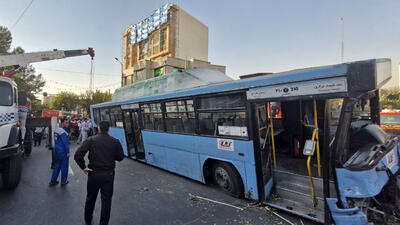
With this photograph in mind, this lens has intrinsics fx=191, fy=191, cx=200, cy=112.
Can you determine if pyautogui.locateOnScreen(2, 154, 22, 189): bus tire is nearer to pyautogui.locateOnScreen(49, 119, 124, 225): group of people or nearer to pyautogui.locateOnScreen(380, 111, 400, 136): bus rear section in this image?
pyautogui.locateOnScreen(49, 119, 124, 225): group of people

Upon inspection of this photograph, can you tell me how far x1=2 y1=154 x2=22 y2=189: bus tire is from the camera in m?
4.75

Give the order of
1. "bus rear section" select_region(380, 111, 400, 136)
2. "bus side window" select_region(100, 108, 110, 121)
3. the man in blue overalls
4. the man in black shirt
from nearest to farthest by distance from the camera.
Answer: the man in black shirt
the man in blue overalls
"bus rear section" select_region(380, 111, 400, 136)
"bus side window" select_region(100, 108, 110, 121)

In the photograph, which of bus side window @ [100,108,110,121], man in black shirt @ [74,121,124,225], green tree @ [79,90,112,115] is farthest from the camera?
green tree @ [79,90,112,115]

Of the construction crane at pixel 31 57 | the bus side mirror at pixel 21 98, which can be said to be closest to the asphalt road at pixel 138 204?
the bus side mirror at pixel 21 98

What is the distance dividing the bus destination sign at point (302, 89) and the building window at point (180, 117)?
1797mm

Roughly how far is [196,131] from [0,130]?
15.2ft

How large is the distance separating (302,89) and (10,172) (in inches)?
271

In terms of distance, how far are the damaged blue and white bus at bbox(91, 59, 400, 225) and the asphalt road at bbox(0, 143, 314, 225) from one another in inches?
13.0

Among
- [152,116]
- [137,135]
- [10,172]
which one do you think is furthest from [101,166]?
[137,135]

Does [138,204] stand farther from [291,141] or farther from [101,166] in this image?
[291,141]

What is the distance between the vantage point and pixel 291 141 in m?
6.28


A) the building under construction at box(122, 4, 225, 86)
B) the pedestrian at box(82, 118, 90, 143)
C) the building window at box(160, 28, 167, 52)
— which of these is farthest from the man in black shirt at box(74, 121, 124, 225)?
the building window at box(160, 28, 167, 52)

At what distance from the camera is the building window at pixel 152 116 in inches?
242

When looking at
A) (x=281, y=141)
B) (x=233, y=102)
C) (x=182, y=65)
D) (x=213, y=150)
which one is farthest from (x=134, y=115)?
(x=182, y=65)
